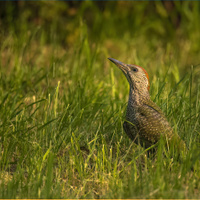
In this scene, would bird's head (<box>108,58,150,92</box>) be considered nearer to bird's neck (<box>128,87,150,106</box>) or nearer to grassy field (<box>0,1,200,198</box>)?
bird's neck (<box>128,87,150,106</box>)

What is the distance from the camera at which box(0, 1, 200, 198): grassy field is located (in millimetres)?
3479

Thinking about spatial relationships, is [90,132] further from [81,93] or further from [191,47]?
[191,47]

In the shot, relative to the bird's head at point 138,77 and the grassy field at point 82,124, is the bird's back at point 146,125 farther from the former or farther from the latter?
the bird's head at point 138,77

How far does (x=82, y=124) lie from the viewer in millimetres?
4727

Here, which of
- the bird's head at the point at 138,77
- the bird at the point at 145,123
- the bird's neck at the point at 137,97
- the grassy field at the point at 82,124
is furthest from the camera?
the bird's head at the point at 138,77

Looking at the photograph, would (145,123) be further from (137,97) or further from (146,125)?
(137,97)

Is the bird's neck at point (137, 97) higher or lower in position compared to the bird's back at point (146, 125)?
higher

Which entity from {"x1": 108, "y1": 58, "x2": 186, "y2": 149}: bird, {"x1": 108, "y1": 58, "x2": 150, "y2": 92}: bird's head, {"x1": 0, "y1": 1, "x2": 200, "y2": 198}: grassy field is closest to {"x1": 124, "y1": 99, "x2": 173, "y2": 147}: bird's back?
{"x1": 108, "y1": 58, "x2": 186, "y2": 149}: bird

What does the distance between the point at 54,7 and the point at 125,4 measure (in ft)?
4.83

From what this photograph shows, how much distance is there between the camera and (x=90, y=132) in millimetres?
4609

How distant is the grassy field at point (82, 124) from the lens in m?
3.48

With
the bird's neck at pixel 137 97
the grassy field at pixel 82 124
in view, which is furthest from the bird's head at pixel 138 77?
the grassy field at pixel 82 124

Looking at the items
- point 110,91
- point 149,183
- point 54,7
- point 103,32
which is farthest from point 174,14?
point 149,183

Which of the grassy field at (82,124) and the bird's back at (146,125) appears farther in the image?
the bird's back at (146,125)
